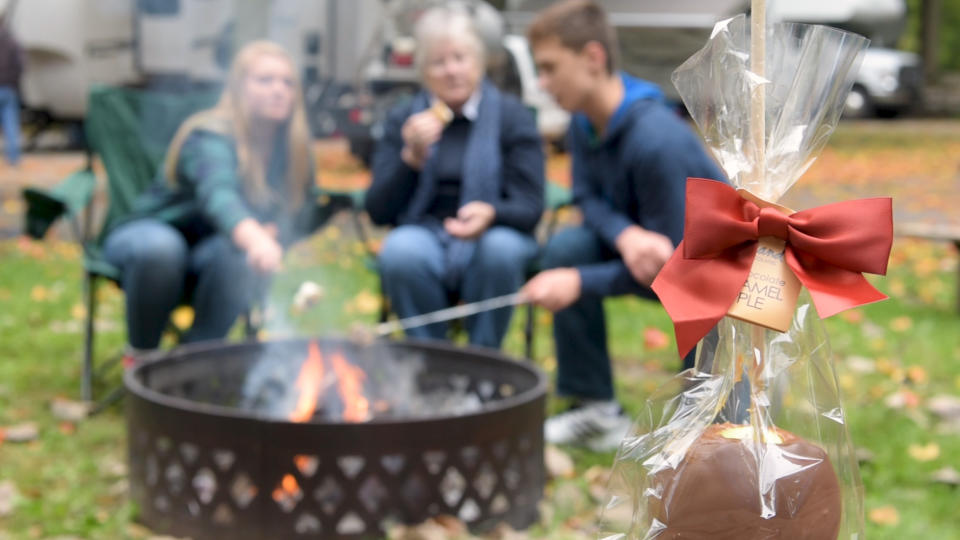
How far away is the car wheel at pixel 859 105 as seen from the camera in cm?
1903

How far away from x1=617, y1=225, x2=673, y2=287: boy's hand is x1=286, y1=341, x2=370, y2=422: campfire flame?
816 millimetres

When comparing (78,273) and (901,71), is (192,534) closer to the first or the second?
(78,273)

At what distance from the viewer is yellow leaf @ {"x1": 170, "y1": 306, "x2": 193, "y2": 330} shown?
3864 mm

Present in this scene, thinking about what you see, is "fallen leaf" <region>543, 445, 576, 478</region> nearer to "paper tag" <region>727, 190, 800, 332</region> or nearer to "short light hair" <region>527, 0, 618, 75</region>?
"short light hair" <region>527, 0, 618, 75</region>

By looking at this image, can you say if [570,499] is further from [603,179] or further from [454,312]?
[603,179]

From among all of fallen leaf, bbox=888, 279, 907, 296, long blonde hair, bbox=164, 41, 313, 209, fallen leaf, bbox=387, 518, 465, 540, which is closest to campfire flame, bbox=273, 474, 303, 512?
fallen leaf, bbox=387, 518, 465, 540

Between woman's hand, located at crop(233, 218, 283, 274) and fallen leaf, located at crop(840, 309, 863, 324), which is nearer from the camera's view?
woman's hand, located at crop(233, 218, 283, 274)

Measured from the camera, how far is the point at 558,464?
10.4 feet

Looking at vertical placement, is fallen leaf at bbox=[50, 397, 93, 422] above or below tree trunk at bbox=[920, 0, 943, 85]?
below

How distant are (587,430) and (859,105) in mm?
17468

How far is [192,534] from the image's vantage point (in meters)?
2.55

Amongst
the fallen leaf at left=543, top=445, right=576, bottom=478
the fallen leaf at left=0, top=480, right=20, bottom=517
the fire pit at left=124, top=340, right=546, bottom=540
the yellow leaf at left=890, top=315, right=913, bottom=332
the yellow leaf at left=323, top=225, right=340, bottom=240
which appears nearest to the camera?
the fire pit at left=124, top=340, right=546, bottom=540

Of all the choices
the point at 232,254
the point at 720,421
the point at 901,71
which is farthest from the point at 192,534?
the point at 901,71

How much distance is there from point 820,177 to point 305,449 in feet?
35.2
